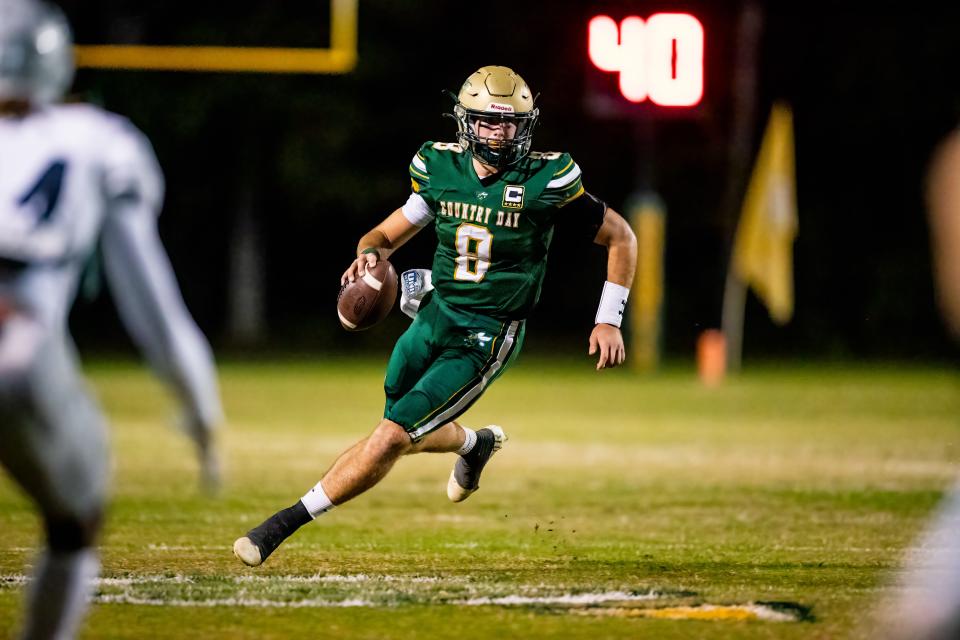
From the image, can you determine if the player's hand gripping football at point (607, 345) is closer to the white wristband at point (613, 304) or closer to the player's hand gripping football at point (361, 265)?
the white wristband at point (613, 304)

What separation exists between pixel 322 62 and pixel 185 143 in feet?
48.4

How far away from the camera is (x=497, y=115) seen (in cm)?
559

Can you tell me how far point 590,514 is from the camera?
7.25m

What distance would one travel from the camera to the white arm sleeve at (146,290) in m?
3.12

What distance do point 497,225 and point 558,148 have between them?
24.4 meters

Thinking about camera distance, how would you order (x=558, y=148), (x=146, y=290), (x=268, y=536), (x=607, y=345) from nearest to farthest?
1. (x=146, y=290)
2. (x=268, y=536)
3. (x=607, y=345)
4. (x=558, y=148)

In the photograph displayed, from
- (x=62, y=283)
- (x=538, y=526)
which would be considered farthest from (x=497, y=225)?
(x=62, y=283)

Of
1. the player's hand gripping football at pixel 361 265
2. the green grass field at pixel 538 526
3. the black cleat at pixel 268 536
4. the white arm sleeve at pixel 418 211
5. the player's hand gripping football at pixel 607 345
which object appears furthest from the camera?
the white arm sleeve at pixel 418 211

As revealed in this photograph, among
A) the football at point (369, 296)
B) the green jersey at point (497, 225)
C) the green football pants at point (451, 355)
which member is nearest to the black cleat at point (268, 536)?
the green football pants at point (451, 355)

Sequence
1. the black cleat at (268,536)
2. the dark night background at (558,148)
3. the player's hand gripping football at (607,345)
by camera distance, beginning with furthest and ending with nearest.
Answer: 1. the dark night background at (558,148)
2. the player's hand gripping football at (607,345)
3. the black cleat at (268,536)

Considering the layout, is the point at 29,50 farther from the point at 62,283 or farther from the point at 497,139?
the point at 497,139

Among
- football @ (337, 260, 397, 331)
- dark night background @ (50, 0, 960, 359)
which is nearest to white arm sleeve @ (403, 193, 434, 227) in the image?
football @ (337, 260, 397, 331)

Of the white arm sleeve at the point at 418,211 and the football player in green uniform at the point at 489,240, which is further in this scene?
the white arm sleeve at the point at 418,211

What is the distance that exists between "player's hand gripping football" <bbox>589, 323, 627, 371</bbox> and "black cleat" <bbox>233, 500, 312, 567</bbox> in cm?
116
